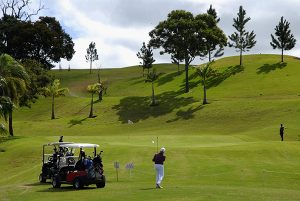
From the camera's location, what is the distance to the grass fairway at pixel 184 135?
24.0m

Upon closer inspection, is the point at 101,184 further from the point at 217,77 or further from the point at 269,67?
the point at 269,67

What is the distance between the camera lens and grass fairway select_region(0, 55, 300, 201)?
24.0m

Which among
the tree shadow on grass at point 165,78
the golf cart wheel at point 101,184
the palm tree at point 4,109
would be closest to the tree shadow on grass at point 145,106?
the tree shadow on grass at point 165,78

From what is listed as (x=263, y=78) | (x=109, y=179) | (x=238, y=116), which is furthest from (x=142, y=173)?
(x=263, y=78)

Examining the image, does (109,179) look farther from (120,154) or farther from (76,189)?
(120,154)

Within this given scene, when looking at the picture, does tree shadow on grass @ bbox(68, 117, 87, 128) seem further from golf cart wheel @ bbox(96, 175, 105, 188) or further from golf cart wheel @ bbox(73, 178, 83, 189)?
golf cart wheel @ bbox(96, 175, 105, 188)

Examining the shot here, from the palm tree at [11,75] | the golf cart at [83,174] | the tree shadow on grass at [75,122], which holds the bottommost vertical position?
the golf cart at [83,174]

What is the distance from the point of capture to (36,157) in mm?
39688

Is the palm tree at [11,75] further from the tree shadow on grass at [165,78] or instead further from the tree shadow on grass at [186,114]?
the tree shadow on grass at [165,78]

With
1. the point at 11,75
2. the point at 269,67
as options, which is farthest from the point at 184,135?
the point at 269,67

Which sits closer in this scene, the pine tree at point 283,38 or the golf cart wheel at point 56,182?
the golf cart wheel at point 56,182

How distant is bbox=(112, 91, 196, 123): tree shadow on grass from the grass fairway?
0.17 meters

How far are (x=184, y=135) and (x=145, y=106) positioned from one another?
3105 centimetres

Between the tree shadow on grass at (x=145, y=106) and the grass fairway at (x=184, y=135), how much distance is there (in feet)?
0.57
